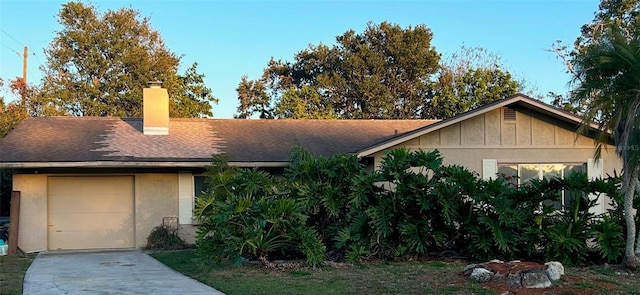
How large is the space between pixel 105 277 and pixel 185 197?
5.72 m

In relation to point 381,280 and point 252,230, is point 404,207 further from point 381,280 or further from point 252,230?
point 252,230

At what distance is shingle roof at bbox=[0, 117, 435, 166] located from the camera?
1496 cm

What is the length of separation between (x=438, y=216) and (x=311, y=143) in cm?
634

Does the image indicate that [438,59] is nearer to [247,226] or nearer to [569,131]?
[569,131]

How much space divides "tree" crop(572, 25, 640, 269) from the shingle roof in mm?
6848

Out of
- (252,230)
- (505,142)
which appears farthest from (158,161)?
(505,142)

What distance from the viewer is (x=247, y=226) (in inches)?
425

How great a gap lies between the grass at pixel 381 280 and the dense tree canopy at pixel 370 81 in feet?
71.8

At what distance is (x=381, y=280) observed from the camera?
30.8ft

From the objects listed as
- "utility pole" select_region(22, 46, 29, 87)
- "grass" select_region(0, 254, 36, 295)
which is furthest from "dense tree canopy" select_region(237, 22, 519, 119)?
"grass" select_region(0, 254, 36, 295)

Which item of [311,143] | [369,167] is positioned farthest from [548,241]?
[311,143]

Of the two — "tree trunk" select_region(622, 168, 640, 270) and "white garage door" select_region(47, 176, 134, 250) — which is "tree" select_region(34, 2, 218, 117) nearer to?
"white garage door" select_region(47, 176, 134, 250)

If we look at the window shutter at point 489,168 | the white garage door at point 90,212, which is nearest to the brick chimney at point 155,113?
the white garage door at point 90,212

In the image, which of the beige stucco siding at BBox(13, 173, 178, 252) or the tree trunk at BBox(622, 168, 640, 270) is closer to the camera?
the tree trunk at BBox(622, 168, 640, 270)
